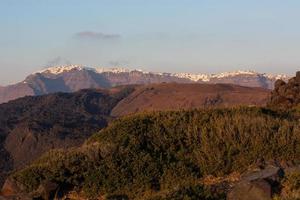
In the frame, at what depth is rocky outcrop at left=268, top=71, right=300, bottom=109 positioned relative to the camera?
35506mm

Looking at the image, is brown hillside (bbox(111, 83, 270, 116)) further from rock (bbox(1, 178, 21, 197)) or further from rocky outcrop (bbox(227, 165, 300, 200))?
rocky outcrop (bbox(227, 165, 300, 200))

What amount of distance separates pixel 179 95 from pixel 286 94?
126878 millimetres

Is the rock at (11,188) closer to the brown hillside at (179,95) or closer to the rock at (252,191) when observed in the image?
the rock at (252,191)

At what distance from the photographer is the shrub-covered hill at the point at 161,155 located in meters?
15.9

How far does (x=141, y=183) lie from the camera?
15.8m

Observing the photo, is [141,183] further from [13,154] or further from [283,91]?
[13,154]

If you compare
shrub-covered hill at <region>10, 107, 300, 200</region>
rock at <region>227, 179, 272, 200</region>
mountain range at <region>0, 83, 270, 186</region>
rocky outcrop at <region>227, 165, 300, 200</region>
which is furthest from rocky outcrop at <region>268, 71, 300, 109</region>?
mountain range at <region>0, 83, 270, 186</region>

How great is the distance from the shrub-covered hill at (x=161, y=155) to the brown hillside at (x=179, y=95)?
121 meters

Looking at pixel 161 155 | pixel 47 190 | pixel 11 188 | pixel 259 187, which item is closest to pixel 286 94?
pixel 161 155

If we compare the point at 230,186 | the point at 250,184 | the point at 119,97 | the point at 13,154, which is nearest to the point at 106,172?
the point at 230,186

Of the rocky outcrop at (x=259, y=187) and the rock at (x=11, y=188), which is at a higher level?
the rocky outcrop at (x=259, y=187)

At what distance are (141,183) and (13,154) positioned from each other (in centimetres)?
7561

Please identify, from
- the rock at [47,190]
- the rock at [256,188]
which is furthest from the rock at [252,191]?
the rock at [47,190]

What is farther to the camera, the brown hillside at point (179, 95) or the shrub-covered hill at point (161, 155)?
the brown hillside at point (179, 95)
